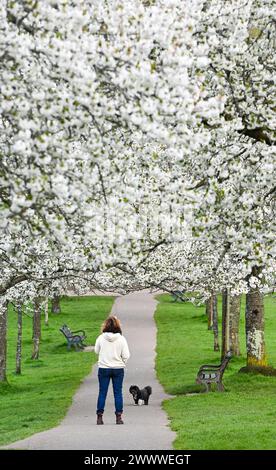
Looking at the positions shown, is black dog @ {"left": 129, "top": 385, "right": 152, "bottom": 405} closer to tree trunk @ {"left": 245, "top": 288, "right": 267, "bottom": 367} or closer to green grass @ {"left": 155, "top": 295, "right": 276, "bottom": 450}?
green grass @ {"left": 155, "top": 295, "right": 276, "bottom": 450}

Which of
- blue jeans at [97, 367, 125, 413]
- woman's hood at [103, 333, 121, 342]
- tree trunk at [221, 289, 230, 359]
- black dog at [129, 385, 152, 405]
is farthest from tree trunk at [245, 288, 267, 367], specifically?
woman's hood at [103, 333, 121, 342]

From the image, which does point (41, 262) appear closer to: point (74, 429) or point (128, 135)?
point (74, 429)

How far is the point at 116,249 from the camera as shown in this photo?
12.2 metres

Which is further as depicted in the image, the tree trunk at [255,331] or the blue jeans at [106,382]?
the tree trunk at [255,331]

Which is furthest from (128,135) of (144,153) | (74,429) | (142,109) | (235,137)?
(74,429)

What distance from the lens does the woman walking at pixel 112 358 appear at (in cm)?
1844

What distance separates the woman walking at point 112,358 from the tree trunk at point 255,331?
34.8 ft

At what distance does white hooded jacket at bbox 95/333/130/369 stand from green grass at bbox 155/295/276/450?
5.31ft

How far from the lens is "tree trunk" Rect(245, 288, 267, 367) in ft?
94.2

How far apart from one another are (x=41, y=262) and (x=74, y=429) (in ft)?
11.9

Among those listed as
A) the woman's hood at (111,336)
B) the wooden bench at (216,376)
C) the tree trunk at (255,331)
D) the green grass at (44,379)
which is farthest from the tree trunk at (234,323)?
the woman's hood at (111,336)

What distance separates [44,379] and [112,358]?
1504 cm

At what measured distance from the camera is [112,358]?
61.0ft

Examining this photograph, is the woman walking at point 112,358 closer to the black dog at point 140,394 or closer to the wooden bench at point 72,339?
the black dog at point 140,394
